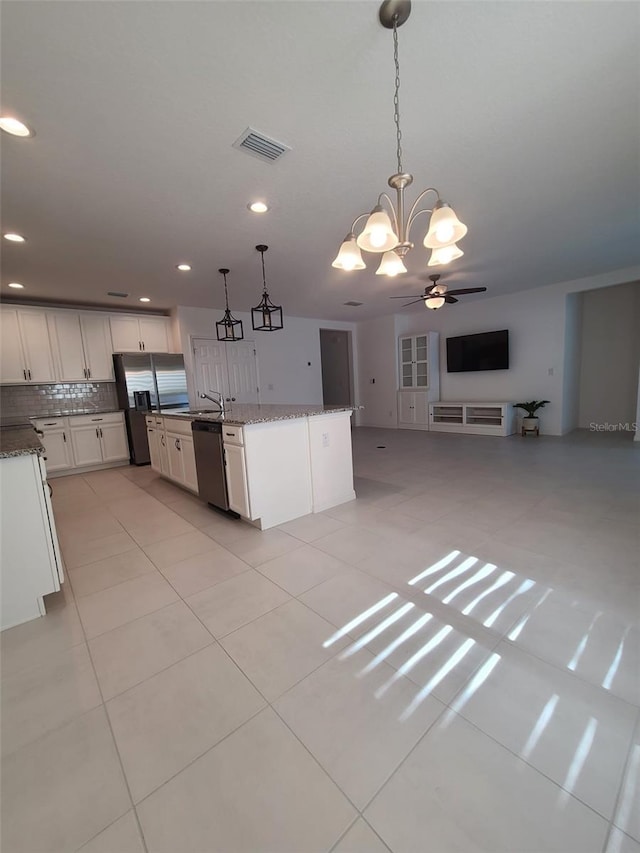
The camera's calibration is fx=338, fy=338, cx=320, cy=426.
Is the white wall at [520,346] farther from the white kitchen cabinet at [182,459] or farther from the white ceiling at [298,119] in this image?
the white kitchen cabinet at [182,459]

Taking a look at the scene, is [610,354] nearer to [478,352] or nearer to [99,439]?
[478,352]

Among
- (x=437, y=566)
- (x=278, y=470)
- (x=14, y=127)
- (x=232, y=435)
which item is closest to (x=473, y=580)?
(x=437, y=566)

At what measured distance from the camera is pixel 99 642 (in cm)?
164

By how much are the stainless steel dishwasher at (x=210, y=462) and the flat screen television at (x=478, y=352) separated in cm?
566

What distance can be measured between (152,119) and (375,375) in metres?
6.77

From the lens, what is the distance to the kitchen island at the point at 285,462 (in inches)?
107

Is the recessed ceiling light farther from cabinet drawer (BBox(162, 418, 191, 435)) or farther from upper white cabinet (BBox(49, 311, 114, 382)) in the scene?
upper white cabinet (BBox(49, 311, 114, 382))

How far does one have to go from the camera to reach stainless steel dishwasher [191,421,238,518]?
9.79ft

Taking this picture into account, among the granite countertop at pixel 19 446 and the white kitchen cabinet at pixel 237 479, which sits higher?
the granite countertop at pixel 19 446

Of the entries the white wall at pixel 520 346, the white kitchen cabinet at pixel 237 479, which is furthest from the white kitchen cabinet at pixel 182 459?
the white wall at pixel 520 346

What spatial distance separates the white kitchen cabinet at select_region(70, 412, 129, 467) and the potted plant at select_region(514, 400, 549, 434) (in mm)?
6929

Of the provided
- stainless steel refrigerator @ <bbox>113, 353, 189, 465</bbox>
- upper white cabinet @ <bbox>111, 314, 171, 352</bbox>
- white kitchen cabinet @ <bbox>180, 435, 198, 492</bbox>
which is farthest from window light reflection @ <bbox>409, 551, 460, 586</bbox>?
upper white cabinet @ <bbox>111, 314, 171, 352</bbox>

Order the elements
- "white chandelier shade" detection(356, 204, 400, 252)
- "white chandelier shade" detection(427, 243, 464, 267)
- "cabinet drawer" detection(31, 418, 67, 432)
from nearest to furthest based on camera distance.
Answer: "white chandelier shade" detection(356, 204, 400, 252), "white chandelier shade" detection(427, 243, 464, 267), "cabinet drawer" detection(31, 418, 67, 432)

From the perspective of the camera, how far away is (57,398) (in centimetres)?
514
